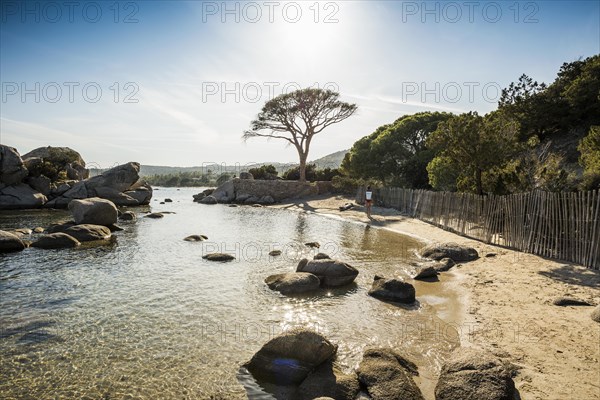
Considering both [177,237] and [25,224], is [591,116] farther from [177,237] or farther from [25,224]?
[25,224]

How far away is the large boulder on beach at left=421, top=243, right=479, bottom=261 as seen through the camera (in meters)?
12.8

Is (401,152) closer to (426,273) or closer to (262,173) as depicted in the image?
(262,173)

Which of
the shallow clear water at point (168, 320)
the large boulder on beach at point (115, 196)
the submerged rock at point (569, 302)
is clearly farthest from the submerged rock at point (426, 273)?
the large boulder on beach at point (115, 196)

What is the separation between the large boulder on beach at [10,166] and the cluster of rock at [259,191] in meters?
18.8

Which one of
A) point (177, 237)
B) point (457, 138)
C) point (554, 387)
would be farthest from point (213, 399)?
point (457, 138)

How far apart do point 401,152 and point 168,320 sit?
113 ft

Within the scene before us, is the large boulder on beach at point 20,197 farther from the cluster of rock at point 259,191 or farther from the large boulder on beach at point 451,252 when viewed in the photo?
the large boulder on beach at point 451,252

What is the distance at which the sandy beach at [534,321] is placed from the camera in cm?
499

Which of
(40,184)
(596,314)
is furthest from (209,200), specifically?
(596,314)

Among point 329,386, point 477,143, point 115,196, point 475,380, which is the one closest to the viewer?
point 475,380

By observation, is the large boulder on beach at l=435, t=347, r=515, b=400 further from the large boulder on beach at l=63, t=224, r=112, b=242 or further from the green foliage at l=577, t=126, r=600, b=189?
the large boulder on beach at l=63, t=224, r=112, b=242

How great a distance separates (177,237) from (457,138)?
16.2m

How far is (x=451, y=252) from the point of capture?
13.1 metres

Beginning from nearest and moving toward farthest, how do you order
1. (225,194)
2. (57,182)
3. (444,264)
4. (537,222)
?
(537,222)
(444,264)
(57,182)
(225,194)
